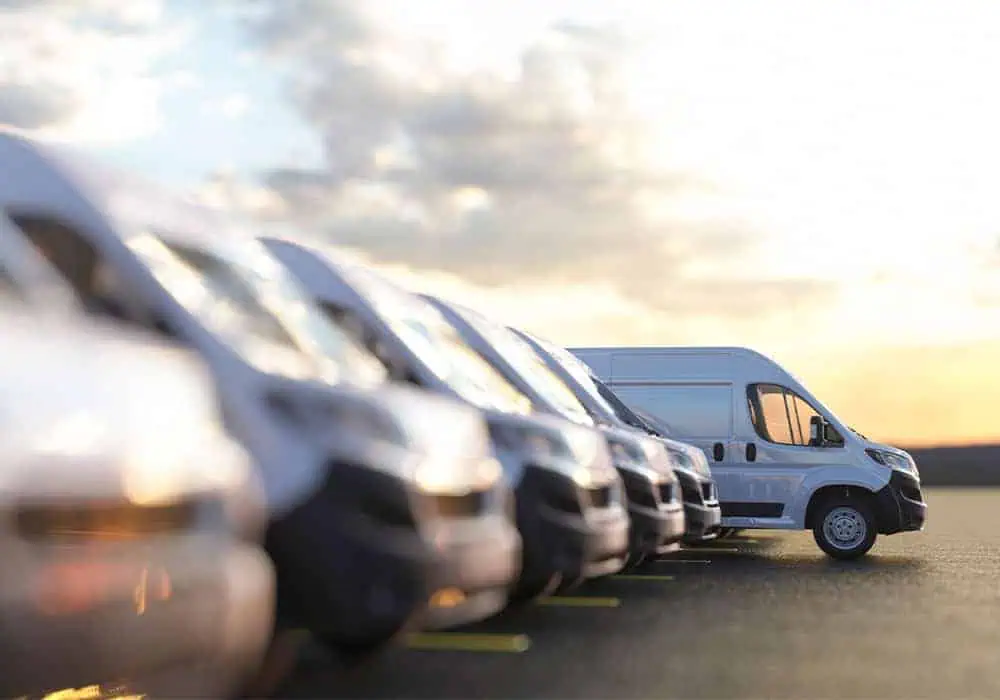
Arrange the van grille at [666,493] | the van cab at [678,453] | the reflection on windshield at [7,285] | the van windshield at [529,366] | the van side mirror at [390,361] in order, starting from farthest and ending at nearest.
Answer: the van cab at [678,453]
the van grille at [666,493]
the van windshield at [529,366]
the van side mirror at [390,361]
the reflection on windshield at [7,285]

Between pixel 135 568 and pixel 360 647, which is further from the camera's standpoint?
pixel 360 647

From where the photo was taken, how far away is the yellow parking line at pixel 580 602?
10.2 m

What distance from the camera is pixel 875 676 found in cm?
714

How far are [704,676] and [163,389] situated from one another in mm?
3676

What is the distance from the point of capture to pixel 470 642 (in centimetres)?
815

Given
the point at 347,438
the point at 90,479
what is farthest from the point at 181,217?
the point at 90,479

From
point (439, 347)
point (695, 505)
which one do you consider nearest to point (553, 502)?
point (439, 347)

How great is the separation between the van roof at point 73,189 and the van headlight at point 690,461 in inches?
261

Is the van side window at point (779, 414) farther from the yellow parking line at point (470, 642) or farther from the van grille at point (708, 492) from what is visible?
the yellow parking line at point (470, 642)

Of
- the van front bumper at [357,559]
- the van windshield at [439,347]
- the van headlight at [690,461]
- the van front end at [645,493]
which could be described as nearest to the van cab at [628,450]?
the van front end at [645,493]

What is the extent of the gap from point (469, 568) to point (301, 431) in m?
0.96

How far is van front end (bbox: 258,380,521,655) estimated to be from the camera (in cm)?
566

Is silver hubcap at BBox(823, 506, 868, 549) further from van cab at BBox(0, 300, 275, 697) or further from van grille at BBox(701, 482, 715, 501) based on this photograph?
van cab at BBox(0, 300, 275, 697)

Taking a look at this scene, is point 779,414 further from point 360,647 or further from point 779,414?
point 360,647
